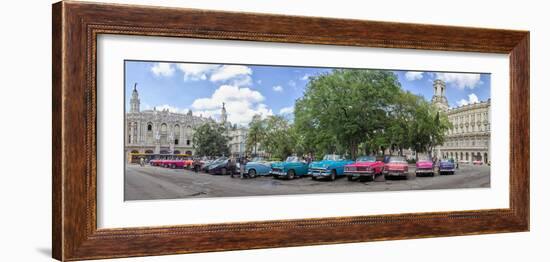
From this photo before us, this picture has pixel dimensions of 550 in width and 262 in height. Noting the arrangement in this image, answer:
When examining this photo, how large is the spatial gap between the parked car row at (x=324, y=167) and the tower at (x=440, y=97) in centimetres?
64

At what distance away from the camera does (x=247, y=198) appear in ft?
23.9

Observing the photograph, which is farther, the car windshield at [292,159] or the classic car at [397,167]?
→ the classic car at [397,167]

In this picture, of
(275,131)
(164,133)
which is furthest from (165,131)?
(275,131)

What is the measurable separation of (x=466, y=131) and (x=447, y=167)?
1.57 feet

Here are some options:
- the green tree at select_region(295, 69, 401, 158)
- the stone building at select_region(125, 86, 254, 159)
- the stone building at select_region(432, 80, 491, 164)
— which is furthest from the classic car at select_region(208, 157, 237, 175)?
the stone building at select_region(432, 80, 491, 164)

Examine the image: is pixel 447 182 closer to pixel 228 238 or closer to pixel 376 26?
pixel 376 26

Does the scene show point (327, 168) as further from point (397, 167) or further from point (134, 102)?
point (134, 102)

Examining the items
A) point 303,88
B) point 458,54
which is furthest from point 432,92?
point 303,88

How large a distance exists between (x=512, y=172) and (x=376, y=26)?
2.51 m

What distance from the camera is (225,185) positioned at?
722cm

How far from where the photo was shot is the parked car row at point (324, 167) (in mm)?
7195

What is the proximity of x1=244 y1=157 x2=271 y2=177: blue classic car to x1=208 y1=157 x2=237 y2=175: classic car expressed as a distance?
0.49ft

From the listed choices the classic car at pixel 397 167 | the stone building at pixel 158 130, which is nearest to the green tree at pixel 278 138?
the stone building at pixel 158 130

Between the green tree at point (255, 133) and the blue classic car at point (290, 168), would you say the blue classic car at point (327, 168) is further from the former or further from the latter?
the green tree at point (255, 133)
